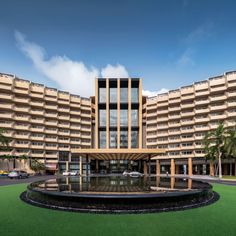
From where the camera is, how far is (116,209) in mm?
12734

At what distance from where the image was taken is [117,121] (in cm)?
8481

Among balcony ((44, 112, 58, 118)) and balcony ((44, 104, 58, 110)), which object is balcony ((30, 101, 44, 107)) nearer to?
balcony ((44, 104, 58, 110))

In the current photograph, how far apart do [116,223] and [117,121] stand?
244 ft

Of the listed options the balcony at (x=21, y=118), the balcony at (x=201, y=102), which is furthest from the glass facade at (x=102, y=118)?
the balcony at (x=201, y=102)

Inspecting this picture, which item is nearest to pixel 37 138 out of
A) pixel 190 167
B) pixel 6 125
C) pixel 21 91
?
pixel 6 125

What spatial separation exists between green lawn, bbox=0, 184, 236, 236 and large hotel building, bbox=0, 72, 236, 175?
61987 millimetres

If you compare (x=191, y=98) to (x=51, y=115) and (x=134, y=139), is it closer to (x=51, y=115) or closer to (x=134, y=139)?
(x=134, y=139)

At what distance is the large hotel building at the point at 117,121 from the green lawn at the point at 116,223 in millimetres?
61987

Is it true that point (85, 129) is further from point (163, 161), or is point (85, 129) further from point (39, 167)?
point (163, 161)

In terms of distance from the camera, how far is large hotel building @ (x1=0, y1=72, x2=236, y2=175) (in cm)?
7450

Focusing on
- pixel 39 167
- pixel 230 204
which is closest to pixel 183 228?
pixel 230 204

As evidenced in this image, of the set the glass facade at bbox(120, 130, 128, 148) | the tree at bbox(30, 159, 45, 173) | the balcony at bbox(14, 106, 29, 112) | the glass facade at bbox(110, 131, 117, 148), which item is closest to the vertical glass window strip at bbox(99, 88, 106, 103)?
the glass facade at bbox(110, 131, 117, 148)

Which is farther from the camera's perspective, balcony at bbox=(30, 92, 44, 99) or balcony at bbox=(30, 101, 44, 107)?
balcony at bbox=(30, 92, 44, 99)

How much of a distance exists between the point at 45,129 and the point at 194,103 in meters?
54.5
